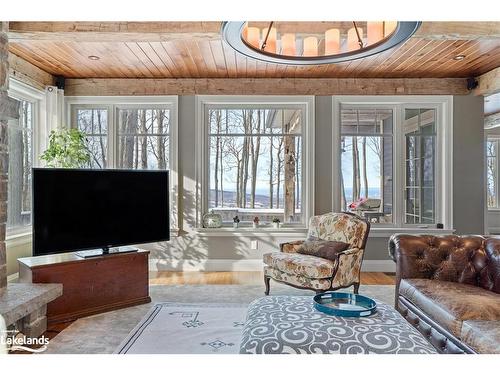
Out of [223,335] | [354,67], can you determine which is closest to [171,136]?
[354,67]

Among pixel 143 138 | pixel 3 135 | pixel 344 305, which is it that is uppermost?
pixel 143 138

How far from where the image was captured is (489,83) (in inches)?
183

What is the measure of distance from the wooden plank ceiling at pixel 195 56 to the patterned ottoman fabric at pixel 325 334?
8.01 feet

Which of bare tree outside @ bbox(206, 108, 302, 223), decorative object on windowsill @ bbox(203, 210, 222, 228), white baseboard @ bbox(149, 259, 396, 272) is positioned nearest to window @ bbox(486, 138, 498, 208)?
white baseboard @ bbox(149, 259, 396, 272)

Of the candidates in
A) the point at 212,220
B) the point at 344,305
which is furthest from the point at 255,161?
the point at 344,305

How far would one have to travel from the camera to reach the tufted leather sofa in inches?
79.5

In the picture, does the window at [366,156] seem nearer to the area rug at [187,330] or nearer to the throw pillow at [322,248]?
the throw pillow at [322,248]

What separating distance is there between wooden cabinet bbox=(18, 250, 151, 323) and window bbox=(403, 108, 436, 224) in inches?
150

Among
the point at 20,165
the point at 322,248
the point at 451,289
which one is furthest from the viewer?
the point at 20,165

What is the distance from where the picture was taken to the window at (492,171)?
895 cm

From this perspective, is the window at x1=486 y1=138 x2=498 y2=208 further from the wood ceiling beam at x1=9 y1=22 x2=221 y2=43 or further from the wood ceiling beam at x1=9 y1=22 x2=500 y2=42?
the wood ceiling beam at x1=9 y1=22 x2=221 y2=43

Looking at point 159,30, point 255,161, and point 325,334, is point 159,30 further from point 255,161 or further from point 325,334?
point 325,334

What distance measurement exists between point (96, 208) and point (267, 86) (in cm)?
289

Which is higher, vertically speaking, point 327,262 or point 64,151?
point 64,151
